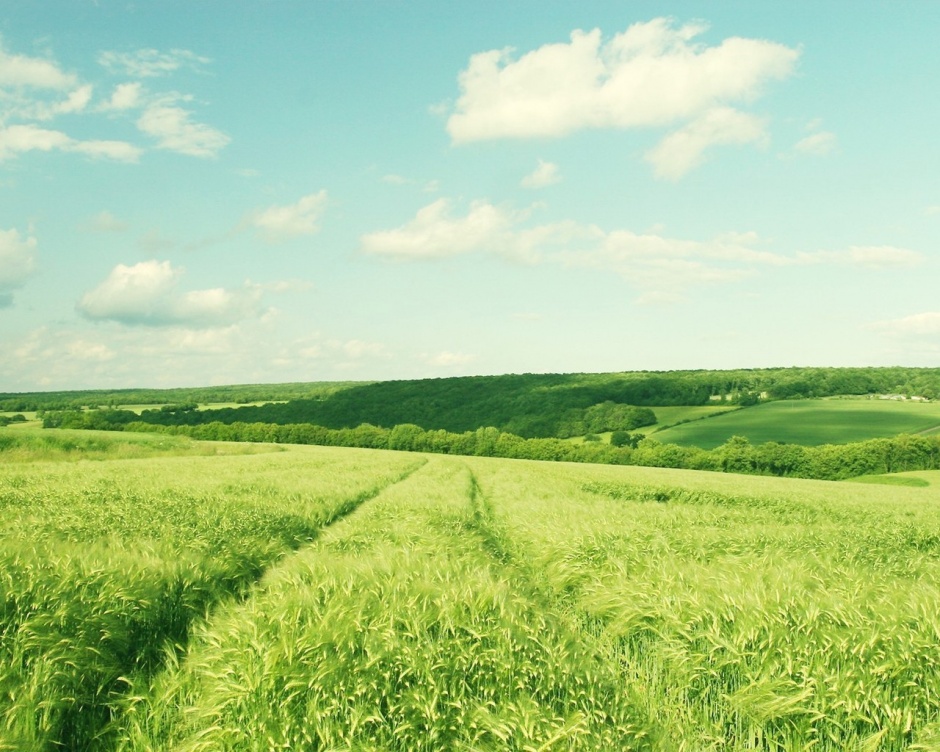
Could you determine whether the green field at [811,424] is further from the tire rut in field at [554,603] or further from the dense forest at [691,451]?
the tire rut in field at [554,603]

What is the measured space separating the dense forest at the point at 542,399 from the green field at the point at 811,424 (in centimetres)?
874

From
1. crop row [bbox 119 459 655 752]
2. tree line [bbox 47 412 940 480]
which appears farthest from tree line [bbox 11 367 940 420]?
crop row [bbox 119 459 655 752]

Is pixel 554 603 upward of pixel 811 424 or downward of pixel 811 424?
upward

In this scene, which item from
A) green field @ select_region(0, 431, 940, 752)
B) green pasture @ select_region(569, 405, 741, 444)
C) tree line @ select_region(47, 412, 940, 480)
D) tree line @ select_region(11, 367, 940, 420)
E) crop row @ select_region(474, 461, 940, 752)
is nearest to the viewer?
green field @ select_region(0, 431, 940, 752)

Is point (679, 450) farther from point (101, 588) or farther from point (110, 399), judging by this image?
point (110, 399)

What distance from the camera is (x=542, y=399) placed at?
10012 centimetres

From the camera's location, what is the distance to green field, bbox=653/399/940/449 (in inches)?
3002

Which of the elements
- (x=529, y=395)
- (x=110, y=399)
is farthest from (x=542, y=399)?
(x=110, y=399)

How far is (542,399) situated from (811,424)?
39.7m

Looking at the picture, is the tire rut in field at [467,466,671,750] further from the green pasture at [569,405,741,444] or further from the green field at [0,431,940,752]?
the green pasture at [569,405,741,444]

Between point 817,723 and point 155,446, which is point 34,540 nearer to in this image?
point 817,723

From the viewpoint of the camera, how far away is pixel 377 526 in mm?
10773

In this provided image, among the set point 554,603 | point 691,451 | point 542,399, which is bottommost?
point 691,451

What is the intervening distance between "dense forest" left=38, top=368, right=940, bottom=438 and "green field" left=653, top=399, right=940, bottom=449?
28.7 ft
